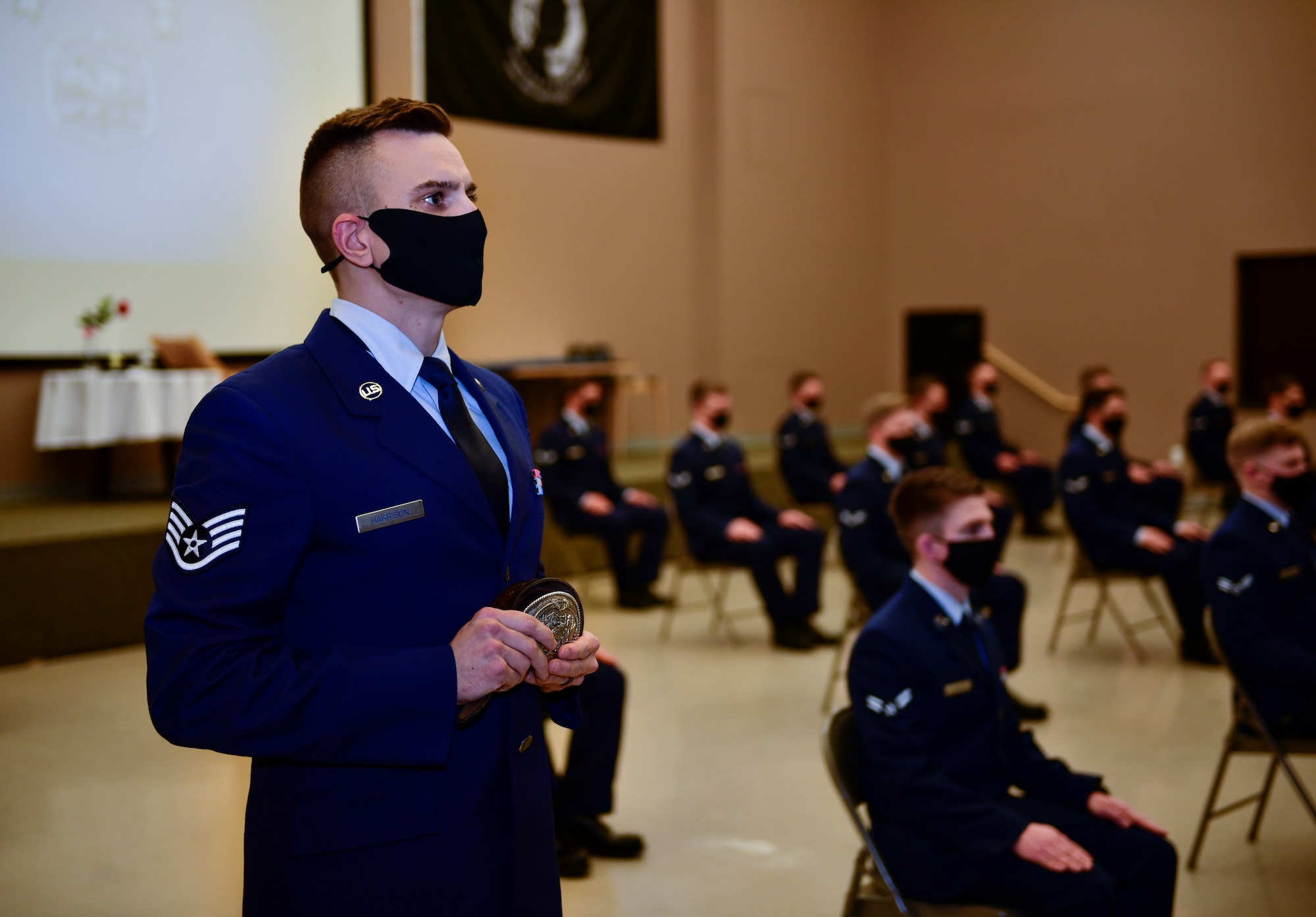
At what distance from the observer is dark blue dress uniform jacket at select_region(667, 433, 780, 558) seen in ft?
20.7

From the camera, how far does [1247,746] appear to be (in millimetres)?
3143

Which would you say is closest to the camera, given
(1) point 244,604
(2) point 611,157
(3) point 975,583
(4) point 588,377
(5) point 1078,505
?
(1) point 244,604

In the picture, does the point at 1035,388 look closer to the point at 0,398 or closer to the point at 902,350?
the point at 902,350

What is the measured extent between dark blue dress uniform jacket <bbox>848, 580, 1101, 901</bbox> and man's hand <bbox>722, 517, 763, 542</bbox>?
346 cm

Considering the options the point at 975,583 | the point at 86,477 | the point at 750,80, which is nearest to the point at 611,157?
the point at 750,80

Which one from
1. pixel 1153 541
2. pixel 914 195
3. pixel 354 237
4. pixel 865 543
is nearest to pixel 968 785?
pixel 354 237

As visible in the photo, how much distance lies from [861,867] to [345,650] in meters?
1.60

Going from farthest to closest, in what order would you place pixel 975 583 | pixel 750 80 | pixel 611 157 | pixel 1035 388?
pixel 1035 388, pixel 750 80, pixel 611 157, pixel 975 583

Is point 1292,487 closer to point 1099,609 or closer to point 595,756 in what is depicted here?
point 1099,609

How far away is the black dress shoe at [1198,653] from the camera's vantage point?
18.0ft

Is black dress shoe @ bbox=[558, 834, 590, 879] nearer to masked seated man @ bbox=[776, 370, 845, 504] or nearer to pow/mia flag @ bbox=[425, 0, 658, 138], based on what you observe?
masked seated man @ bbox=[776, 370, 845, 504]

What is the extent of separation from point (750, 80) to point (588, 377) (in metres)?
3.76

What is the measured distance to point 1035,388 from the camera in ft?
39.1

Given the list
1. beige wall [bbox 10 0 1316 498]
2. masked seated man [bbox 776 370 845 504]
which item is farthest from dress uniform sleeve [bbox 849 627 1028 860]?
beige wall [bbox 10 0 1316 498]
